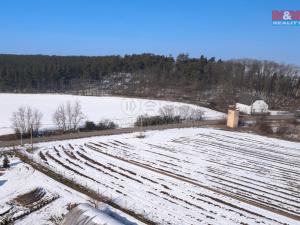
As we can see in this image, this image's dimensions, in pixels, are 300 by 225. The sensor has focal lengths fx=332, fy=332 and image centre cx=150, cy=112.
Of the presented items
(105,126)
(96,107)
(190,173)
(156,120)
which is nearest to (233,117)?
(156,120)

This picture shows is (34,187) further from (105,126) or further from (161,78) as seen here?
Result: (161,78)

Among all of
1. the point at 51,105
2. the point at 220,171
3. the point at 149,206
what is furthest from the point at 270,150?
the point at 51,105

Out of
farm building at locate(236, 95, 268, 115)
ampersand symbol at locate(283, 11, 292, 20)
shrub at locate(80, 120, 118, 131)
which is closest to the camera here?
ampersand symbol at locate(283, 11, 292, 20)

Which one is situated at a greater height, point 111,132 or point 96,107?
point 96,107

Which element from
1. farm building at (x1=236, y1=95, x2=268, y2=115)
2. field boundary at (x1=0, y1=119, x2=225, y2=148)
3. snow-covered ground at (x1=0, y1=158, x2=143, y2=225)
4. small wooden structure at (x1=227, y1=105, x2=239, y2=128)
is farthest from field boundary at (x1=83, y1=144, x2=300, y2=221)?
farm building at (x1=236, y1=95, x2=268, y2=115)

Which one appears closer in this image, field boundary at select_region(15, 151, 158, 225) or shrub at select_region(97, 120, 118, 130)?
field boundary at select_region(15, 151, 158, 225)

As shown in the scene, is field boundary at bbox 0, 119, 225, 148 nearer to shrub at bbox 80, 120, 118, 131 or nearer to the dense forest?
shrub at bbox 80, 120, 118, 131
